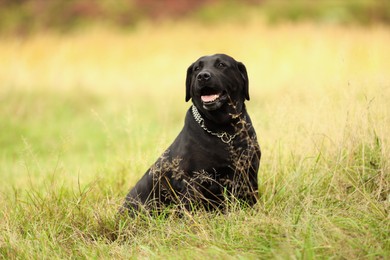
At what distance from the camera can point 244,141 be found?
3992 mm

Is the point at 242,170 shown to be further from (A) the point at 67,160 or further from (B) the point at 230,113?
(A) the point at 67,160

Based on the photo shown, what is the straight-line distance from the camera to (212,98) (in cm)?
396

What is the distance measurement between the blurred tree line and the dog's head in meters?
15.0

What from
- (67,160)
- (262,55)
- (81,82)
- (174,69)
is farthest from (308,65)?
(67,160)

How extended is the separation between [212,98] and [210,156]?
0.41 m

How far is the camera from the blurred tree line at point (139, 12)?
19047 mm

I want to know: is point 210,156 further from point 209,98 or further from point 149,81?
point 149,81

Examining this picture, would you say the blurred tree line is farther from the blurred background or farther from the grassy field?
the grassy field

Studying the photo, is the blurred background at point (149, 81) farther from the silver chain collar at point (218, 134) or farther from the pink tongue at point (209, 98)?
the pink tongue at point (209, 98)

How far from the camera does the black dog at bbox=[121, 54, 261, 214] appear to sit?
3.88 m

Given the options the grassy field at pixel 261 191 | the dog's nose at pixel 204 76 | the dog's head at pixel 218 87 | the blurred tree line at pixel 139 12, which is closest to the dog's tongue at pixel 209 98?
the dog's head at pixel 218 87

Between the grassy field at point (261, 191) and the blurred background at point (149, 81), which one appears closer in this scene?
the grassy field at point (261, 191)

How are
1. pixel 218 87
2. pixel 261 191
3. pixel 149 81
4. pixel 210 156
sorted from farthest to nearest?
pixel 149 81
pixel 261 191
pixel 218 87
pixel 210 156

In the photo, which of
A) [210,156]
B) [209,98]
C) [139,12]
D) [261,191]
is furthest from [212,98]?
[139,12]
